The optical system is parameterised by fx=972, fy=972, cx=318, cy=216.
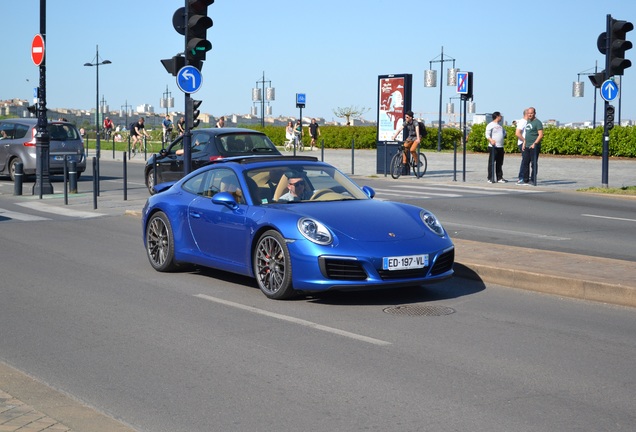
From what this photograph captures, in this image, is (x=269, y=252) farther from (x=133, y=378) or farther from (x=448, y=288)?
(x=133, y=378)

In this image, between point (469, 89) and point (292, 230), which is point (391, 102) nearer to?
point (469, 89)

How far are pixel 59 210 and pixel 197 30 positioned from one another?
215 inches

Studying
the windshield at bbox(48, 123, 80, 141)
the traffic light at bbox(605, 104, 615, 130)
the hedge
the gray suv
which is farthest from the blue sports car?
the hedge

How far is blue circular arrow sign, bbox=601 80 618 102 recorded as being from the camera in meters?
22.0

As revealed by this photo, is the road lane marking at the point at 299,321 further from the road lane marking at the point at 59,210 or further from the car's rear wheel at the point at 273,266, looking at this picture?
the road lane marking at the point at 59,210

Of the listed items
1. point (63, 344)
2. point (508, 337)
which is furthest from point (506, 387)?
point (63, 344)

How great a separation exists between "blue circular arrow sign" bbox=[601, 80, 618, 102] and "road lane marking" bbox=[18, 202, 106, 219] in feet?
37.8

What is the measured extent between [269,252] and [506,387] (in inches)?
144

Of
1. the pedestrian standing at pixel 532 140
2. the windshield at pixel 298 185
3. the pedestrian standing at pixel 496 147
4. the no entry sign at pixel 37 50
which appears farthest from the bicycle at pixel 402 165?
the windshield at pixel 298 185

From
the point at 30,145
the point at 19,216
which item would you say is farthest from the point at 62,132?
the point at 19,216

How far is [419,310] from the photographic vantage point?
8836mm

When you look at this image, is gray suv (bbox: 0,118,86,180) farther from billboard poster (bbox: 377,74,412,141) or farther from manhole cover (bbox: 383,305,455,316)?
manhole cover (bbox: 383,305,455,316)

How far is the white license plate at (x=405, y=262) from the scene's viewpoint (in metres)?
8.77

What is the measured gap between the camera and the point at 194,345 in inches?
294
